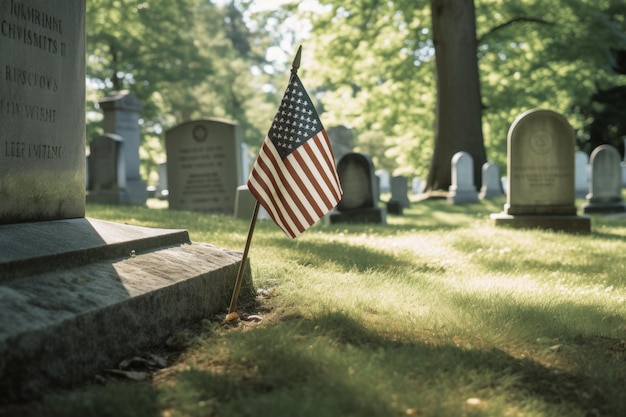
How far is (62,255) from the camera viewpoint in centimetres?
350

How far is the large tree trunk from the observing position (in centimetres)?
1894

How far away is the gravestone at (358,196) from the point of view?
476 inches

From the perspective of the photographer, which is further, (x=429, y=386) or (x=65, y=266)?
(x=65, y=266)

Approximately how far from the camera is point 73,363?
284 cm

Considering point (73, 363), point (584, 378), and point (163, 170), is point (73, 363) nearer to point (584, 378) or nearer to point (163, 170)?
point (584, 378)

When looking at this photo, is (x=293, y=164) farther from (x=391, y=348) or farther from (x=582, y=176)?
(x=582, y=176)

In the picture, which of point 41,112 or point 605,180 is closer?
point 41,112

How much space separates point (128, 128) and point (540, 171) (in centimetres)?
1203

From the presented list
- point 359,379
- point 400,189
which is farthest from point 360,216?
point 359,379

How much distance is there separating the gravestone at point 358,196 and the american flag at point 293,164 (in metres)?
7.75

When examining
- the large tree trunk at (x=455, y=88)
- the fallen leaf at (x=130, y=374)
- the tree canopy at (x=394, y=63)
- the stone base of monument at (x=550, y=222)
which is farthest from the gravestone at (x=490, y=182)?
the fallen leaf at (x=130, y=374)

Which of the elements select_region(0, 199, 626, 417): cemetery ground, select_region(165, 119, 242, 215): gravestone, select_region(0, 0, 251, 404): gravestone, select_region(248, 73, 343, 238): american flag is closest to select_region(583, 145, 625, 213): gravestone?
select_region(165, 119, 242, 215): gravestone

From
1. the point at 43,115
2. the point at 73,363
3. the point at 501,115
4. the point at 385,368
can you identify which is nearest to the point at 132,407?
the point at 73,363

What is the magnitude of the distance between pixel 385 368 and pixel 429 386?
0.23 m
